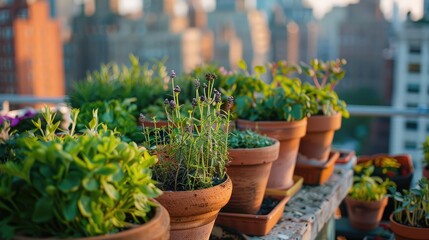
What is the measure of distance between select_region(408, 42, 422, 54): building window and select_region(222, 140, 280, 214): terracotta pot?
3971 centimetres

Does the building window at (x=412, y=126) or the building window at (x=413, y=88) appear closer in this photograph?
the building window at (x=412, y=126)

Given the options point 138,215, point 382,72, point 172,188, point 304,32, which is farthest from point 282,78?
point 304,32

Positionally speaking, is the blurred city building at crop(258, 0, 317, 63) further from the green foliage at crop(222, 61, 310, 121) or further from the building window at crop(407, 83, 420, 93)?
the green foliage at crop(222, 61, 310, 121)

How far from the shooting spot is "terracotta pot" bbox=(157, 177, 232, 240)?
4.90ft

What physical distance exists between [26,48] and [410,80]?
88.1 feet

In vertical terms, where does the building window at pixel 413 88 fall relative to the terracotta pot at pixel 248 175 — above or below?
below

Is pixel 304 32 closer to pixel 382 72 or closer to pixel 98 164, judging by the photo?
pixel 382 72

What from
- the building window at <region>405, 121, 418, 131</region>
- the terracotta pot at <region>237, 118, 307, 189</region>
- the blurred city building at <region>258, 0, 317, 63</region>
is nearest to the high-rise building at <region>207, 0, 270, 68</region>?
the blurred city building at <region>258, 0, 317, 63</region>

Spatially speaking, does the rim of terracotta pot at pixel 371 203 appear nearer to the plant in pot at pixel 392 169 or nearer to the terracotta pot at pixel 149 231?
the plant in pot at pixel 392 169

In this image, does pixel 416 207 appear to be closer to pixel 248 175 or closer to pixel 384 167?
pixel 248 175

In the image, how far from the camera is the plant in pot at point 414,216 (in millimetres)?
2285

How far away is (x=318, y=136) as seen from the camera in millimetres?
2508

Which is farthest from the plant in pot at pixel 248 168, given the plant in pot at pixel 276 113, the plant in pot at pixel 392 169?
the plant in pot at pixel 392 169

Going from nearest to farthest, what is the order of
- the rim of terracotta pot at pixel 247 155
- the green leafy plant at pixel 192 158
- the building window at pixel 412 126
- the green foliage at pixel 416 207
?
the green leafy plant at pixel 192 158, the rim of terracotta pot at pixel 247 155, the green foliage at pixel 416 207, the building window at pixel 412 126
